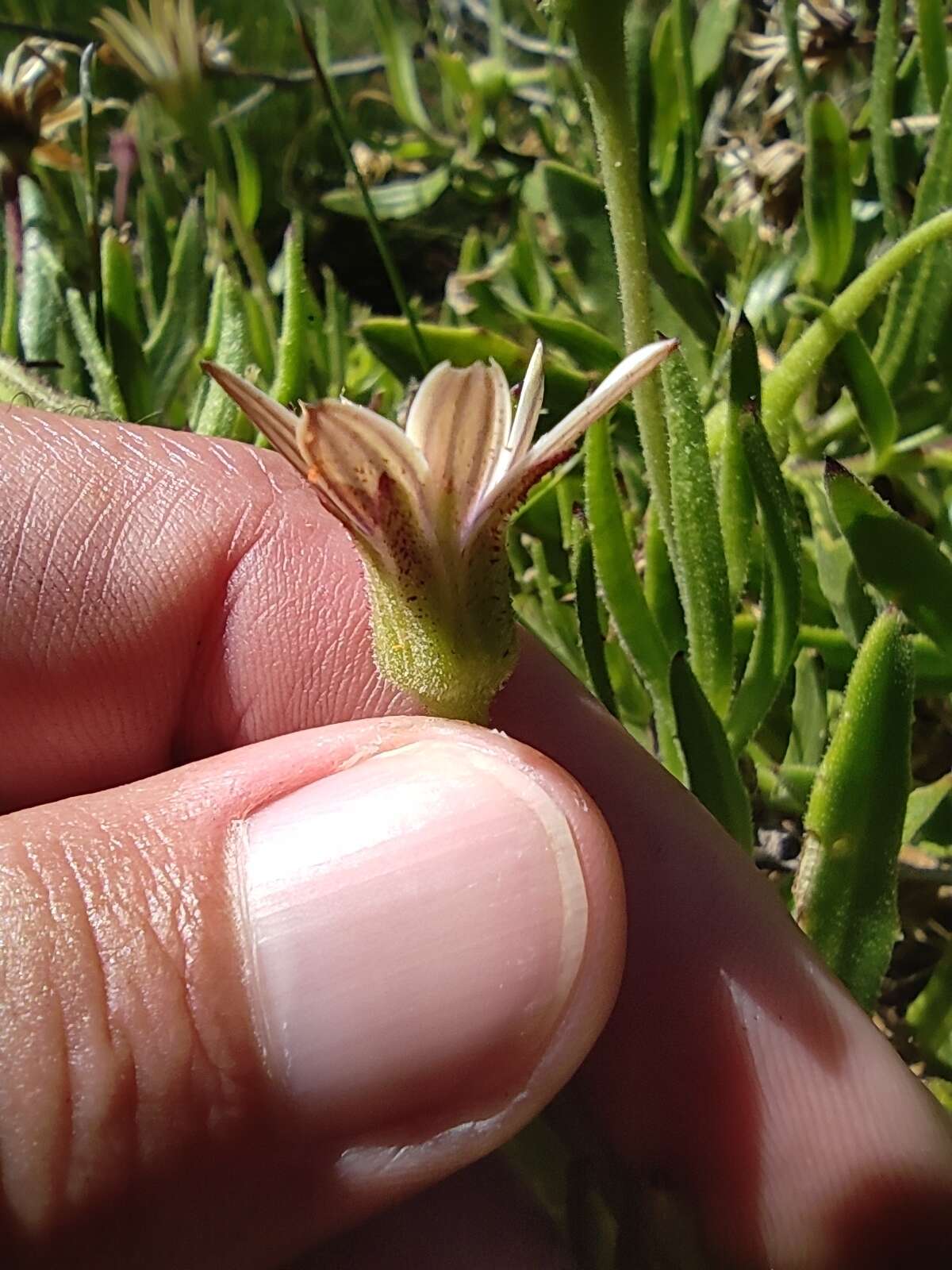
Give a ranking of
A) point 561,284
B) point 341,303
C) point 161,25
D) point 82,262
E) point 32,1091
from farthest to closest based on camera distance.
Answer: point 341,303 → point 82,262 → point 561,284 → point 161,25 → point 32,1091

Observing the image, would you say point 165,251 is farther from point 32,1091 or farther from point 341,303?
point 32,1091

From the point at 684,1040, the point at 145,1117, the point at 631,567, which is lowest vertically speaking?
the point at 684,1040

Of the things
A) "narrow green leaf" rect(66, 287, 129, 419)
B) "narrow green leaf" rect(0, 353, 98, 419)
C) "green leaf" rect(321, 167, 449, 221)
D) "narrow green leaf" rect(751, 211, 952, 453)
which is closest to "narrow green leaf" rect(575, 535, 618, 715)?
"narrow green leaf" rect(751, 211, 952, 453)

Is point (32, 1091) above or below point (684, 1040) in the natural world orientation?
above

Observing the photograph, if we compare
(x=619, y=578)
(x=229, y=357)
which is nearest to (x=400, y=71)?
(x=229, y=357)

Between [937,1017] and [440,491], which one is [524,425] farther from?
[937,1017]

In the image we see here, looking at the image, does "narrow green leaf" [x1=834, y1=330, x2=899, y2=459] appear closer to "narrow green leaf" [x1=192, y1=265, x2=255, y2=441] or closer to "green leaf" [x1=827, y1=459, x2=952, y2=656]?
"green leaf" [x1=827, y1=459, x2=952, y2=656]

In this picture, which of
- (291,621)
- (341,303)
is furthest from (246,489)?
(341,303)
